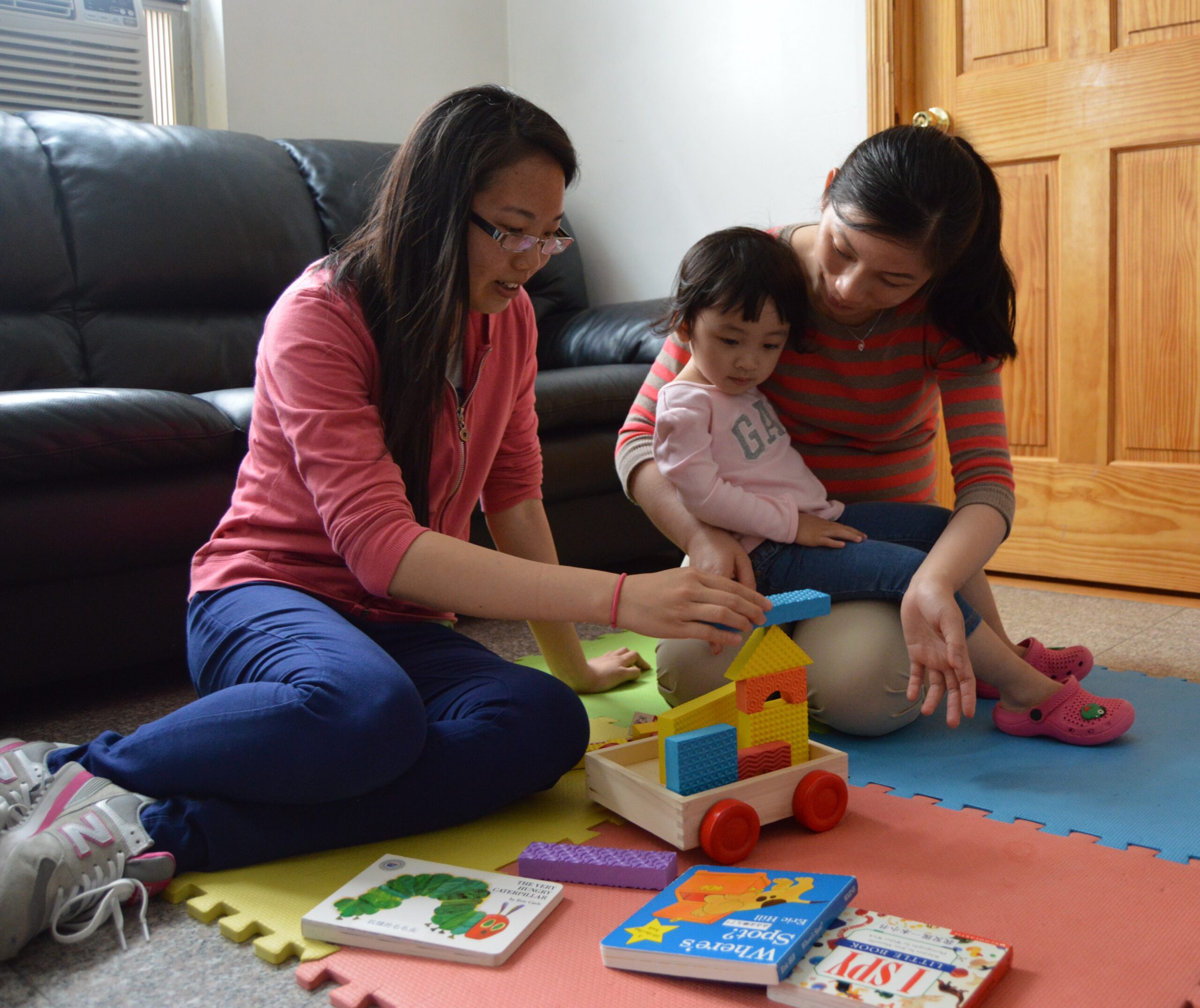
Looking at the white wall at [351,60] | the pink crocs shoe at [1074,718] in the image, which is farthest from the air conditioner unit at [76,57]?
the pink crocs shoe at [1074,718]

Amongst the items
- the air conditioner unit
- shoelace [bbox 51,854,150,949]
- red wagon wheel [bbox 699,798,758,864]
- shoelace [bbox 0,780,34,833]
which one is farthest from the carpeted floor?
the air conditioner unit

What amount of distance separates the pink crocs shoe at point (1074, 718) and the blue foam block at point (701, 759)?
482 mm

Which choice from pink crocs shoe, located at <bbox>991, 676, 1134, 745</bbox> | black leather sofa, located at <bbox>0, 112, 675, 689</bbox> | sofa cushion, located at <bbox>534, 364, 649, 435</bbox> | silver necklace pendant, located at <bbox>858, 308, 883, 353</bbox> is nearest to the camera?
pink crocs shoe, located at <bbox>991, 676, 1134, 745</bbox>

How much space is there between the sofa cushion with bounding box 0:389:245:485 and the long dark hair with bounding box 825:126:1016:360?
3.19 feet

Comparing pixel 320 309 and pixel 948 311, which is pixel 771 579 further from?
pixel 320 309

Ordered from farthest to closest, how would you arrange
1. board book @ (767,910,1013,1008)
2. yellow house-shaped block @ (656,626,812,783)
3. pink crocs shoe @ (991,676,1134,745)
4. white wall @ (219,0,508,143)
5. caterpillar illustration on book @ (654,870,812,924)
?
white wall @ (219,0,508,143) < pink crocs shoe @ (991,676,1134,745) < yellow house-shaped block @ (656,626,812,783) < caterpillar illustration on book @ (654,870,812,924) < board book @ (767,910,1013,1008)

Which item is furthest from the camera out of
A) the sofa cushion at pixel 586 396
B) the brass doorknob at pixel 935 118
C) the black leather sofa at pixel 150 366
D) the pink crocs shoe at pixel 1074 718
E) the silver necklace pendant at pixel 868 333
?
the brass doorknob at pixel 935 118

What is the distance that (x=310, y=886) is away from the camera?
1.00 meters

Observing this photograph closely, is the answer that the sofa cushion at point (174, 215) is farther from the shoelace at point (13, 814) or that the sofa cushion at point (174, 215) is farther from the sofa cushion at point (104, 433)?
the shoelace at point (13, 814)

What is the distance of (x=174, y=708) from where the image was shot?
156 centimetres

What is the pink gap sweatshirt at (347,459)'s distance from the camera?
1.05 meters

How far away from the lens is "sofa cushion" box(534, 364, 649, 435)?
206cm

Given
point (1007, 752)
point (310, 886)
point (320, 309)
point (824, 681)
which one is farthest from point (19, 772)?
point (1007, 752)

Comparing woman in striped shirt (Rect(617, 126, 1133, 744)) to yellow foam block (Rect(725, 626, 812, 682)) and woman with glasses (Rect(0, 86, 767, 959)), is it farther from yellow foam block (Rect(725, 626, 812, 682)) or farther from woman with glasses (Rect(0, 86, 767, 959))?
woman with glasses (Rect(0, 86, 767, 959))
